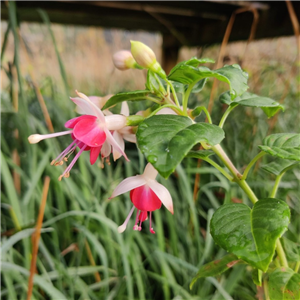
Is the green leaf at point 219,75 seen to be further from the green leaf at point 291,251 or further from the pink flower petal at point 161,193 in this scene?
the green leaf at point 291,251

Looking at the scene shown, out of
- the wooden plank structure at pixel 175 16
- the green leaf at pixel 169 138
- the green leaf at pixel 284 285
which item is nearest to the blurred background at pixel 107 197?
the wooden plank structure at pixel 175 16

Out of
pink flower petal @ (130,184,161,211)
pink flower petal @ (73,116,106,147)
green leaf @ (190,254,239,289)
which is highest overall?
pink flower petal @ (73,116,106,147)

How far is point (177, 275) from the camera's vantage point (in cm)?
69

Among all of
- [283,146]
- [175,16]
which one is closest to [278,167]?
[283,146]

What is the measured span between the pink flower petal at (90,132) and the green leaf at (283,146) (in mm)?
145

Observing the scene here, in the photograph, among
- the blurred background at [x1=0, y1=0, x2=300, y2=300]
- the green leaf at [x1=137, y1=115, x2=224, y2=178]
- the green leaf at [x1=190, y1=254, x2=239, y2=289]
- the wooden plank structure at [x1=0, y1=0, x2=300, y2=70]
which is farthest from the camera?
the wooden plank structure at [x1=0, y1=0, x2=300, y2=70]

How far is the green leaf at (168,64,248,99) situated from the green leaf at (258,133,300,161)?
0.06 meters

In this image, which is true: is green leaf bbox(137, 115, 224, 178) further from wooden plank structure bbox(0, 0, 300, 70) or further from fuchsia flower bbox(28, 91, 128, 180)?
wooden plank structure bbox(0, 0, 300, 70)

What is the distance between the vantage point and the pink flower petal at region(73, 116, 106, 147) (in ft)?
0.79

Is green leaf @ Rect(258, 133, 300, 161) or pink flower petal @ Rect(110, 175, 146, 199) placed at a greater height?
green leaf @ Rect(258, 133, 300, 161)

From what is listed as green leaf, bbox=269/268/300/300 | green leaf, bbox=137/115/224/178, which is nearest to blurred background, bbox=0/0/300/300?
green leaf, bbox=137/115/224/178

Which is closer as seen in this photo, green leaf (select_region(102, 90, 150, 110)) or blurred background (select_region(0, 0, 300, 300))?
green leaf (select_region(102, 90, 150, 110))

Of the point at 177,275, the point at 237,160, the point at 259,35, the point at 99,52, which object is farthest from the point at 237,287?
the point at 99,52

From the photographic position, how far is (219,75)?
239mm
